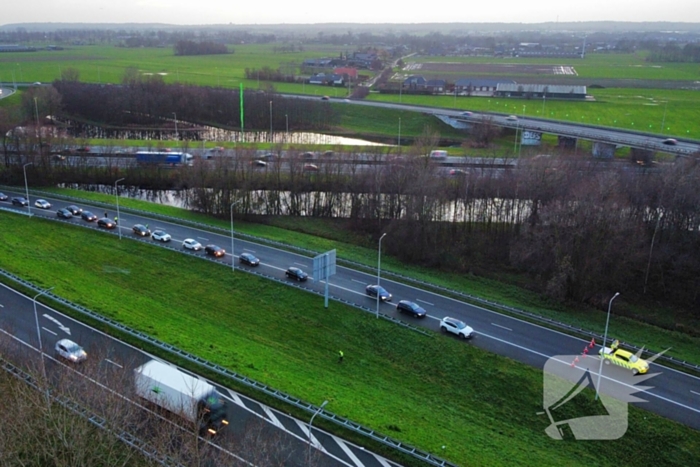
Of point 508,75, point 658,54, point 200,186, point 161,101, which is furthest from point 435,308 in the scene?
point 658,54

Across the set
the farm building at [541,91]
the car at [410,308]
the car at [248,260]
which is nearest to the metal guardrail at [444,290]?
the car at [410,308]

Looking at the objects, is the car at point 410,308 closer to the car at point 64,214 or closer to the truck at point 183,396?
the truck at point 183,396

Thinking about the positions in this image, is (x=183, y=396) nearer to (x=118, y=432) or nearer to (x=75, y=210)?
(x=118, y=432)

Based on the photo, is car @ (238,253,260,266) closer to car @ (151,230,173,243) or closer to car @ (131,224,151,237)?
car @ (151,230,173,243)

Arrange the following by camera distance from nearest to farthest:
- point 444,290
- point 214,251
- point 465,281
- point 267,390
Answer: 1. point 267,390
2. point 444,290
3. point 465,281
4. point 214,251

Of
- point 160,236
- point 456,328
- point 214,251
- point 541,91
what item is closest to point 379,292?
point 456,328

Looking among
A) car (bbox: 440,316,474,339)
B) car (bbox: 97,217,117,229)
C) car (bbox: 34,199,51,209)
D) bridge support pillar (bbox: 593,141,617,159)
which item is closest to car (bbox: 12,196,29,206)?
car (bbox: 34,199,51,209)

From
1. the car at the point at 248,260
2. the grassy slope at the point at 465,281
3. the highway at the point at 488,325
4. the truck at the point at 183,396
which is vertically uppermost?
the truck at the point at 183,396

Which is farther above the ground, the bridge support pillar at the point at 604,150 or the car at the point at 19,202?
the bridge support pillar at the point at 604,150
